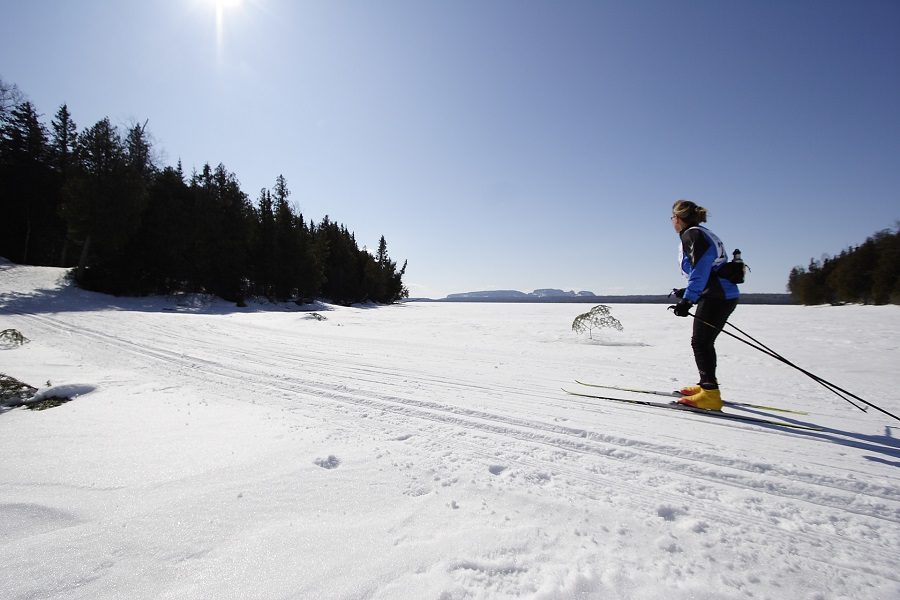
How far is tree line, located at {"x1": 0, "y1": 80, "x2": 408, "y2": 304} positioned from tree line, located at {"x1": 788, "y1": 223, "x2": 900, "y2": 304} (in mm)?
56519

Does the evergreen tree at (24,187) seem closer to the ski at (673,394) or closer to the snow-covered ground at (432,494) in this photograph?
the snow-covered ground at (432,494)

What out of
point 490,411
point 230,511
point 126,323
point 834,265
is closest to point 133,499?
point 230,511

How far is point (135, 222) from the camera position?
20.5 meters

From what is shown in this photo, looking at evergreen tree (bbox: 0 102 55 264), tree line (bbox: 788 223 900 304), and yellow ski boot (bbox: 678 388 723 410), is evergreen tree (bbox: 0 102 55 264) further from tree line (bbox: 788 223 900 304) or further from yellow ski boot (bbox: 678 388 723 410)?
tree line (bbox: 788 223 900 304)

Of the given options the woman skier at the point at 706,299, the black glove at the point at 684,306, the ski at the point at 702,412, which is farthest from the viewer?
the black glove at the point at 684,306

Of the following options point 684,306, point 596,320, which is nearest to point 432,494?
point 684,306

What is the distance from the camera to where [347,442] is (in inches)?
117

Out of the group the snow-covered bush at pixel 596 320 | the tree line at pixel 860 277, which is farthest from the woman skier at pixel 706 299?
the tree line at pixel 860 277

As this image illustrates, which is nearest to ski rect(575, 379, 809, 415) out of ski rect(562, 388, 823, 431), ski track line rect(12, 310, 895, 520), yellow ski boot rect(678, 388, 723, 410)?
ski rect(562, 388, 823, 431)

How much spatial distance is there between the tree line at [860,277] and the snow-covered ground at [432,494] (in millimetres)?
47561

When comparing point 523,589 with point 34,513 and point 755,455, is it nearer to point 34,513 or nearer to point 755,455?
point 755,455

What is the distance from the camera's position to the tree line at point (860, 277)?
111 ft

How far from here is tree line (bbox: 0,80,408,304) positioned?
64.5ft

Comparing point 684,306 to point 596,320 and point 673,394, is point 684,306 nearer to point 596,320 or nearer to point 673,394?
point 673,394
